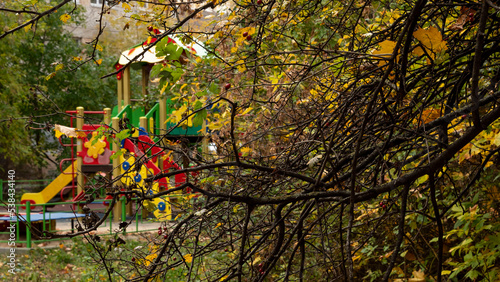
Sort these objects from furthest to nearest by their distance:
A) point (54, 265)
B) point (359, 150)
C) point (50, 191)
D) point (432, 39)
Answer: point (50, 191) → point (54, 265) → point (359, 150) → point (432, 39)

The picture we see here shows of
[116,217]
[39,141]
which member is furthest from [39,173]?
[116,217]

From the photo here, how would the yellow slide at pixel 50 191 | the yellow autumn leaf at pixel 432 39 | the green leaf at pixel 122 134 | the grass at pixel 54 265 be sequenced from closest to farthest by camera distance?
the yellow autumn leaf at pixel 432 39, the green leaf at pixel 122 134, the grass at pixel 54 265, the yellow slide at pixel 50 191

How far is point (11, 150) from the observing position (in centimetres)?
1455

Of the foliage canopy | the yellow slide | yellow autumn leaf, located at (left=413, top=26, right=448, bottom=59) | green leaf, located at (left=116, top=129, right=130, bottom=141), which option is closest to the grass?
the yellow slide

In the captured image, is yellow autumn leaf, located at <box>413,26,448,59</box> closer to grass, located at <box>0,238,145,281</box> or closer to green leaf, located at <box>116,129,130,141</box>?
green leaf, located at <box>116,129,130,141</box>

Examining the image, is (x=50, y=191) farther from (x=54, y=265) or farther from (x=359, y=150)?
(x=359, y=150)

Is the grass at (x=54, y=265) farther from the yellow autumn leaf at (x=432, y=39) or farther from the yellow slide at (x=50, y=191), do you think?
the yellow autumn leaf at (x=432, y=39)

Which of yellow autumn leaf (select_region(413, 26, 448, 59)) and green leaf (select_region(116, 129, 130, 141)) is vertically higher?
yellow autumn leaf (select_region(413, 26, 448, 59))

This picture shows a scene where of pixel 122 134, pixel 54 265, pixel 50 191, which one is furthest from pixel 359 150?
pixel 50 191

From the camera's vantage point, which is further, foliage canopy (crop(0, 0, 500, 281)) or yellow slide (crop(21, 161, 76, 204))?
yellow slide (crop(21, 161, 76, 204))

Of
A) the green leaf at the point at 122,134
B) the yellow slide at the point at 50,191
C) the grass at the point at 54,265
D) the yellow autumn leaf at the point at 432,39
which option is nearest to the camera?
the yellow autumn leaf at the point at 432,39

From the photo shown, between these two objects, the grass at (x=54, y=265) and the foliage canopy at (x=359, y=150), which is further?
the grass at (x=54, y=265)

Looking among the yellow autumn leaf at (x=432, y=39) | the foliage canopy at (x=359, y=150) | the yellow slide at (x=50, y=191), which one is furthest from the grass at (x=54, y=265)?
the yellow autumn leaf at (x=432, y=39)

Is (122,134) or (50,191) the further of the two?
(50,191)
